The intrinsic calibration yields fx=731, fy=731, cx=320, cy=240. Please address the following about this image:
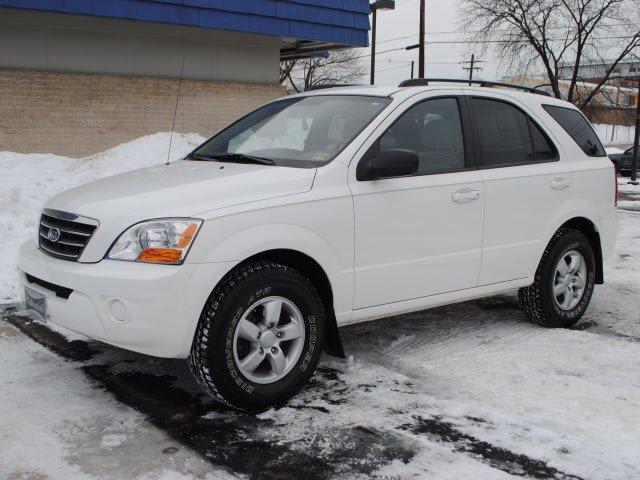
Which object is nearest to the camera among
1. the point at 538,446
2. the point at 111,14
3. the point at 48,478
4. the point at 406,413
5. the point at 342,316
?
the point at 48,478

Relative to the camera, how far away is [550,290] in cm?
568

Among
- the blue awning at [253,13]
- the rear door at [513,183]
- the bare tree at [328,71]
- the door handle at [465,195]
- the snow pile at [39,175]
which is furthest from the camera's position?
the bare tree at [328,71]

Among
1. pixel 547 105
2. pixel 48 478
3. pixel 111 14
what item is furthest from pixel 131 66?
pixel 48 478

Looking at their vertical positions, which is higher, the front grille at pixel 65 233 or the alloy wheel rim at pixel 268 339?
the front grille at pixel 65 233

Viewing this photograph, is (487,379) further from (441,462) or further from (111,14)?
(111,14)

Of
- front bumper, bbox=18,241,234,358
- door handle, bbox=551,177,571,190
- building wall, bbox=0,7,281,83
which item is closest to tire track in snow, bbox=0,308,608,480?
front bumper, bbox=18,241,234,358

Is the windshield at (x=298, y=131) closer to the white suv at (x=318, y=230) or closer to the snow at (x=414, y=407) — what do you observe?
the white suv at (x=318, y=230)

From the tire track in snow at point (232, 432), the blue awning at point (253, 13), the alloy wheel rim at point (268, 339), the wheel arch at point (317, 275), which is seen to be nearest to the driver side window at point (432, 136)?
the wheel arch at point (317, 275)

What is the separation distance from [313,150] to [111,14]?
337 inches

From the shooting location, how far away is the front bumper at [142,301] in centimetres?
364

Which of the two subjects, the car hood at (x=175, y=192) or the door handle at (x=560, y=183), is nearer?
the car hood at (x=175, y=192)

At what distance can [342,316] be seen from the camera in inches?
173

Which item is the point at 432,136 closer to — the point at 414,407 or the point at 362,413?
the point at 414,407

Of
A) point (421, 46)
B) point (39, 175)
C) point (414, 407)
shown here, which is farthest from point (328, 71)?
point (414, 407)
